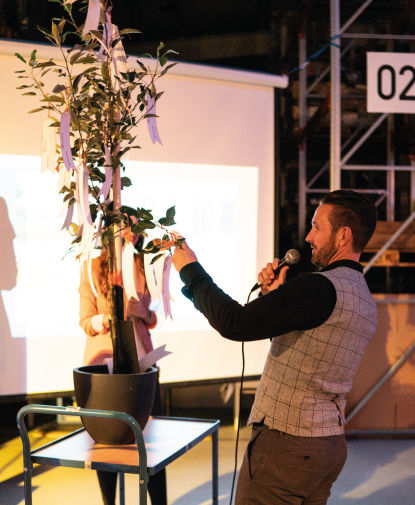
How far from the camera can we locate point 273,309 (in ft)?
3.69

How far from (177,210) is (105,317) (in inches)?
51.5

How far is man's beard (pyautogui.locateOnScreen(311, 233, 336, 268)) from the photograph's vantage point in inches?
50.5

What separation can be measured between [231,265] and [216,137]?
831 mm

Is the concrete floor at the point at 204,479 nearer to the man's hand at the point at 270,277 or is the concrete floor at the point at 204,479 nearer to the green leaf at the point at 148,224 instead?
the man's hand at the point at 270,277

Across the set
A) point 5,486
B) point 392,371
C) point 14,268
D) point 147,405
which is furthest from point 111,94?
point 392,371

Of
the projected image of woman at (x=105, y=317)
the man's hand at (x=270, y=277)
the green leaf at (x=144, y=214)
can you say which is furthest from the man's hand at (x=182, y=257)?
the projected image of woman at (x=105, y=317)

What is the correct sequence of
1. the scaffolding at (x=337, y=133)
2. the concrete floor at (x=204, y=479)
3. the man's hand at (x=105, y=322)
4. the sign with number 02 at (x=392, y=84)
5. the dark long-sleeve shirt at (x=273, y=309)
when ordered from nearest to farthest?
the dark long-sleeve shirt at (x=273, y=309)
the man's hand at (x=105, y=322)
the concrete floor at (x=204, y=479)
the sign with number 02 at (x=392, y=84)
the scaffolding at (x=337, y=133)

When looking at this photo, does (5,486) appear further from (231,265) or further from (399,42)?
(399,42)

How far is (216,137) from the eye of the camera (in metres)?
3.20

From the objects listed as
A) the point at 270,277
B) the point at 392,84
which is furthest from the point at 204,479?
the point at 392,84

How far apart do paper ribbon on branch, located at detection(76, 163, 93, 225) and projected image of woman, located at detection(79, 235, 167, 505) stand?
0.67 m

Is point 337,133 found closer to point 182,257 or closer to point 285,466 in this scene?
point 182,257

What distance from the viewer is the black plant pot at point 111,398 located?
1.27 metres

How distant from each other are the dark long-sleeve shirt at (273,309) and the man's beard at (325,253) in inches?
5.8
